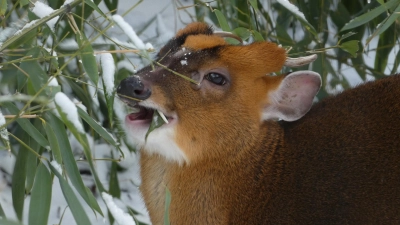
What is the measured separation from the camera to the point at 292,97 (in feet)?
10.6

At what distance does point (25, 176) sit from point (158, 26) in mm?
2062

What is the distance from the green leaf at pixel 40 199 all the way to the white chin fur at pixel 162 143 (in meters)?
0.36

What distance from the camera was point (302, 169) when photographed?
3215 millimetres

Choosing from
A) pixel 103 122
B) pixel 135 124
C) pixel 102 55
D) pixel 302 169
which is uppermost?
pixel 102 55

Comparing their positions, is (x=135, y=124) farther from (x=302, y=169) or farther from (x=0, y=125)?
(x=302, y=169)

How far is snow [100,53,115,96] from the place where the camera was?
8.77 ft

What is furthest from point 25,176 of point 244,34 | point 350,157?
point 350,157

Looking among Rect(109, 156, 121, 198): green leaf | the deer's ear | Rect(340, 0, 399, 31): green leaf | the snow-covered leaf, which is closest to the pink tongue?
the snow-covered leaf

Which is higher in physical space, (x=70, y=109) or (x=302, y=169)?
(x=70, y=109)

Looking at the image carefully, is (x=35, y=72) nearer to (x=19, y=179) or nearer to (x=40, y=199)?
(x=40, y=199)

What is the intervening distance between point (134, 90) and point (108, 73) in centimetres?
16

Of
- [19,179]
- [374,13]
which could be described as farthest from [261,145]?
[19,179]

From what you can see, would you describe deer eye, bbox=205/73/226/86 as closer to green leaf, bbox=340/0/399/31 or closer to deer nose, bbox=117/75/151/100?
deer nose, bbox=117/75/151/100

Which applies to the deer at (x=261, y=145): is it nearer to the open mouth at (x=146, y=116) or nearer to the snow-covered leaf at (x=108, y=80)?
the open mouth at (x=146, y=116)
